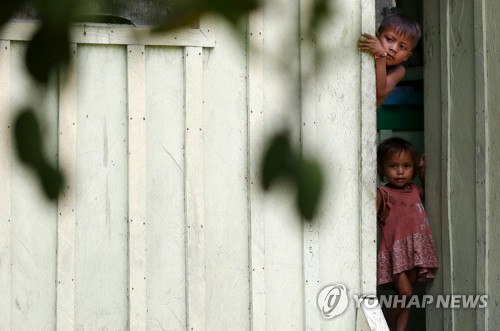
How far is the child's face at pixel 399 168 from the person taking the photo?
5.48m

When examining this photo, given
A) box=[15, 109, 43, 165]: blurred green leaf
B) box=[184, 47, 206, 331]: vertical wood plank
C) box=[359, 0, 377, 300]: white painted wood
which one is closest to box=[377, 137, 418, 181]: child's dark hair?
box=[359, 0, 377, 300]: white painted wood

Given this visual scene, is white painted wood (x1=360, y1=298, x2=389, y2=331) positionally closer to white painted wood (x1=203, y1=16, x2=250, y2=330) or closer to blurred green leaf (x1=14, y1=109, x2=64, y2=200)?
white painted wood (x1=203, y1=16, x2=250, y2=330)

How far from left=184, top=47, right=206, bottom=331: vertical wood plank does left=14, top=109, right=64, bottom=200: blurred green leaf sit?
3181mm

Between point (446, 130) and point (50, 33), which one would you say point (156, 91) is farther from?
point (50, 33)

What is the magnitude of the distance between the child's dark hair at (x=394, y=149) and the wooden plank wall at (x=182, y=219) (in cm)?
103

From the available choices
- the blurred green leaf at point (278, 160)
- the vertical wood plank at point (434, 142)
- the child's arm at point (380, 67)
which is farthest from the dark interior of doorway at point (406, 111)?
the blurred green leaf at point (278, 160)

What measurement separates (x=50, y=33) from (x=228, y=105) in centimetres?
330

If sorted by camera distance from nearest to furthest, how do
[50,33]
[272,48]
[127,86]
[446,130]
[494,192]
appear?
1. [50,33]
2. [272,48]
3. [127,86]
4. [494,192]
5. [446,130]

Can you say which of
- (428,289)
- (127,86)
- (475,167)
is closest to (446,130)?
(475,167)

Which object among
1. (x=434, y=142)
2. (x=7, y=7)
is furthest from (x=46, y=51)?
(x=434, y=142)

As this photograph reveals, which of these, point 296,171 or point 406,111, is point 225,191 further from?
point 296,171

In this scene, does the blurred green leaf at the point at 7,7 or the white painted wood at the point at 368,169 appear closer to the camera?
the blurred green leaf at the point at 7,7

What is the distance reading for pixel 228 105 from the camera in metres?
4.29

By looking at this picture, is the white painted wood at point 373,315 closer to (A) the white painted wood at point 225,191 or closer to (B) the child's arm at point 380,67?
(A) the white painted wood at point 225,191
